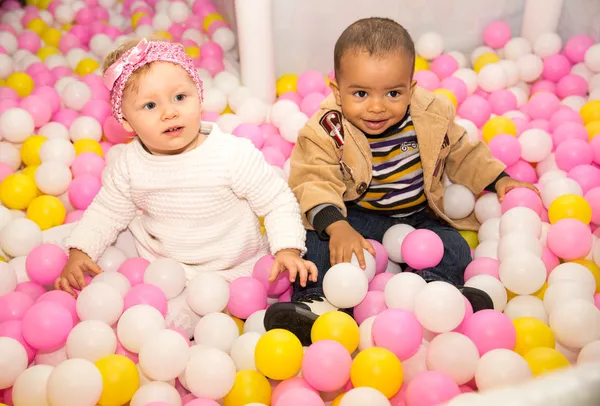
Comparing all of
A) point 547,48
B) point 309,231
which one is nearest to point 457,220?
point 309,231

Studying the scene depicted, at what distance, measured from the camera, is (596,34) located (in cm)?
235

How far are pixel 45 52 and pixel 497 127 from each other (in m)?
1.69

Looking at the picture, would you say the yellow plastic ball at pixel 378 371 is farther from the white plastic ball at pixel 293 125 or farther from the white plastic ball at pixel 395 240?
the white plastic ball at pixel 293 125

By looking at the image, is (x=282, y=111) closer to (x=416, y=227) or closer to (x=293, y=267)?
(x=416, y=227)

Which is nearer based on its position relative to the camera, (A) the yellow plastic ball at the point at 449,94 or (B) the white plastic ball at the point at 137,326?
(B) the white plastic ball at the point at 137,326

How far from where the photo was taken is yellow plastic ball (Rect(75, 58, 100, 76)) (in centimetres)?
248

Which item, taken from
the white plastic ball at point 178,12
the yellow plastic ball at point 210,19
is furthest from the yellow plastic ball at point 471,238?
the white plastic ball at point 178,12

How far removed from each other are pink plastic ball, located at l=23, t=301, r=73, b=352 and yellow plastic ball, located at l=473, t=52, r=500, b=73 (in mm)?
1645

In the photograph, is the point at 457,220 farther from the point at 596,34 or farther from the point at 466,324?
the point at 596,34

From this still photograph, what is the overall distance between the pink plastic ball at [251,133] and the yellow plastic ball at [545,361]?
1088mm

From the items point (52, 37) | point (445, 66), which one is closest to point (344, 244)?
point (445, 66)

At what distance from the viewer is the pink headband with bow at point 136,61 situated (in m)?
1.37

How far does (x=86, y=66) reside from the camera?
8.16 ft

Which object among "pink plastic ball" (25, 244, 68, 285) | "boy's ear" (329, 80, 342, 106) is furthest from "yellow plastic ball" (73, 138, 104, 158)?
"boy's ear" (329, 80, 342, 106)
